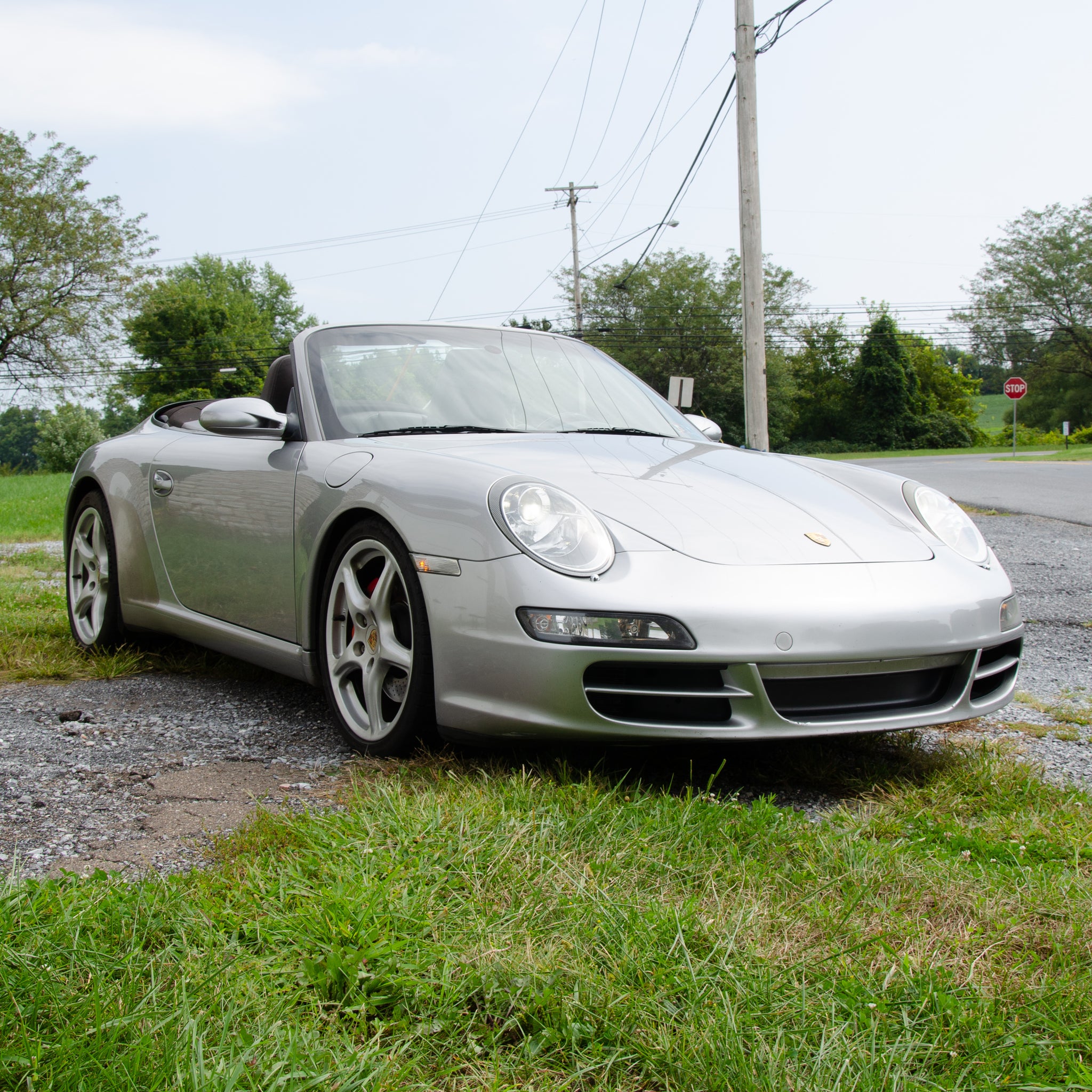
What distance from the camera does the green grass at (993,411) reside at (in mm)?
76875

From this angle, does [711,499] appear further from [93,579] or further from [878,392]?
[878,392]

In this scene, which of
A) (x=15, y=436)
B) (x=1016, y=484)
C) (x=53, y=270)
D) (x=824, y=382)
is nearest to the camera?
(x=1016, y=484)

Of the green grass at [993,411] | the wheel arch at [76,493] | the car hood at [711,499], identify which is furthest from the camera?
the green grass at [993,411]

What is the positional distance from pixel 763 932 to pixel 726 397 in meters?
61.3

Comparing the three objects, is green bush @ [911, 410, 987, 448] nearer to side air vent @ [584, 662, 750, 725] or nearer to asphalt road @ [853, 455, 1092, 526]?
asphalt road @ [853, 455, 1092, 526]

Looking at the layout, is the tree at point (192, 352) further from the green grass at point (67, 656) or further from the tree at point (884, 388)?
the green grass at point (67, 656)

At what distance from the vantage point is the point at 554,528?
2.60 meters

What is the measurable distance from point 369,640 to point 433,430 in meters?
0.79

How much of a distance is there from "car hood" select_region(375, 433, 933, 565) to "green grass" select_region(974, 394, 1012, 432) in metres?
73.4

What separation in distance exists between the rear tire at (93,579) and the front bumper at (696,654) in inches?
88.1

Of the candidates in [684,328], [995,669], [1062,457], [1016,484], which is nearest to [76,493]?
[995,669]

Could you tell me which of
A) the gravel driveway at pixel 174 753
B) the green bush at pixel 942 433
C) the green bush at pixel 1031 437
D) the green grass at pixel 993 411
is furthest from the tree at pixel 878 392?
the gravel driveway at pixel 174 753

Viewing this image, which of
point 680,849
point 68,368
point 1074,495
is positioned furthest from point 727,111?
point 68,368

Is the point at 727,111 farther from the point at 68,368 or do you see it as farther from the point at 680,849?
the point at 68,368
